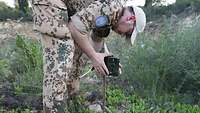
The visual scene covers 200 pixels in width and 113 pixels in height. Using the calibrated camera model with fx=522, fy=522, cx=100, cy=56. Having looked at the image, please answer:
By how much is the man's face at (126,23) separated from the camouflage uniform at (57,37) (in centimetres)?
22

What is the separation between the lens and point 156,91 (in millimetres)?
4809

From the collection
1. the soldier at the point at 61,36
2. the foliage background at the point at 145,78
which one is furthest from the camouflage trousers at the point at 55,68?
the foliage background at the point at 145,78

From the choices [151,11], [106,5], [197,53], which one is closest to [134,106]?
[197,53]

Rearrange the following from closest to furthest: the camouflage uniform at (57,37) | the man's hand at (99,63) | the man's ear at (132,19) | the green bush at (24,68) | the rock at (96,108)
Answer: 1. the camouflage uniform at (57,37)
2. the man's hand at (99,63)
3. the man's ear at (132,19)
4. the rock at (96,108)
5. the green bush at (24,68)

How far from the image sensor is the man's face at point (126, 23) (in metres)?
3.58

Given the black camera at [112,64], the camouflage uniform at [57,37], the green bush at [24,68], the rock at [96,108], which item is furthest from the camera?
the green bush at [24,68]

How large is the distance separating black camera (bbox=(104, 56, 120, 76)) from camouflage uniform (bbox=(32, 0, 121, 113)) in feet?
1.41

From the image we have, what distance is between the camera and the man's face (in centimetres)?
358

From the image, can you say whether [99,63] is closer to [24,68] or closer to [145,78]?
[145,78]

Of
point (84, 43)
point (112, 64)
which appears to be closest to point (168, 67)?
point (112, 64)

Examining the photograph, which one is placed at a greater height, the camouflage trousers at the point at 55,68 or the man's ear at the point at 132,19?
the man's ear at the point at 132,19

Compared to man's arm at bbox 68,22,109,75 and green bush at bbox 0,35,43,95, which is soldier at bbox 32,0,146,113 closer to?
man's arm at bbox 68,22,109,75

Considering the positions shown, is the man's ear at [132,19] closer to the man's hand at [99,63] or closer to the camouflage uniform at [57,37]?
the camouflage uniform at [57,37]

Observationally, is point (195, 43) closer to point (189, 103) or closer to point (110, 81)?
point (189, 103)
